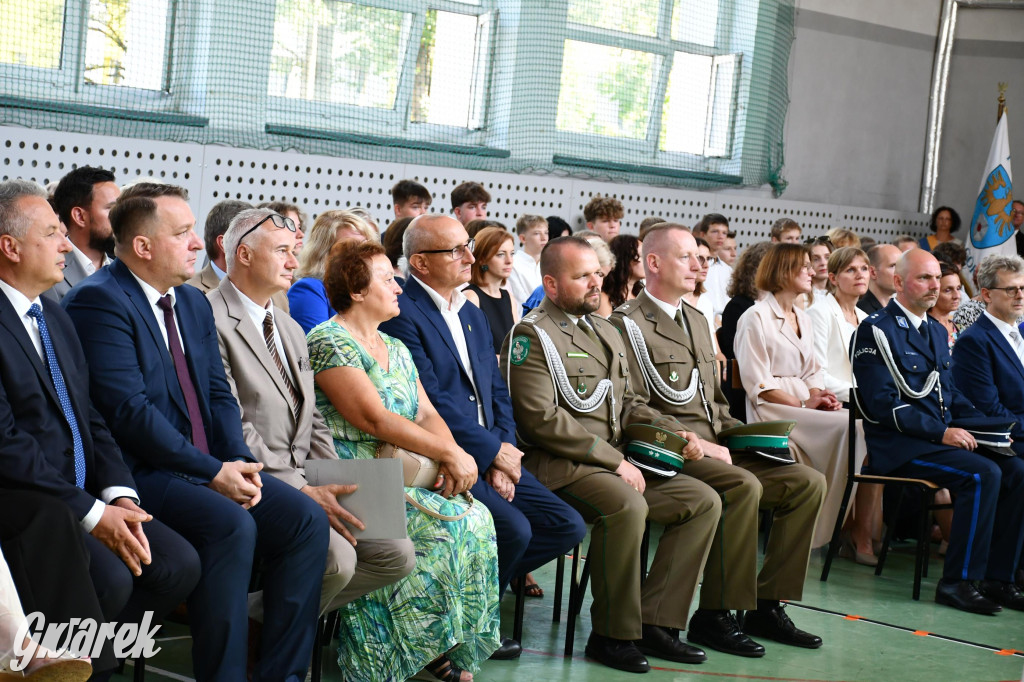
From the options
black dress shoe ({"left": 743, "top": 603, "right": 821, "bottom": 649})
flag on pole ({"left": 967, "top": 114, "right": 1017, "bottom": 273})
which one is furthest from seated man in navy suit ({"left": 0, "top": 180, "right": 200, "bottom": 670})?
flag on pole ({"left": 967, "top": 114, "right": 1017, "bottom": 273})

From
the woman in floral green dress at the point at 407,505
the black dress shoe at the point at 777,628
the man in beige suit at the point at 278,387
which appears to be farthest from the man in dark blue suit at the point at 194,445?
the black dress shoe at the point at 777,628

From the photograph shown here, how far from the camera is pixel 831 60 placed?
1141cm

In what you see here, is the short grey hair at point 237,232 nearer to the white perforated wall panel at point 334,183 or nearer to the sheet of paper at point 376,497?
the sheet of paper at point 376,497

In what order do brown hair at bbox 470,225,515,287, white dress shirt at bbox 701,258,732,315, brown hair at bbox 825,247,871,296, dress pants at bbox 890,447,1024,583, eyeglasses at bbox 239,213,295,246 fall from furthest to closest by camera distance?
1. white dress shirt at bbox 701,258,732,315
2. brown hair at bbox 825,247,871,296
3. brown hair at bbox 470,225,515,287
4. dress pants at bbox 890,447,1024,583
5. eyeglasses at bbox 239,213,295,246

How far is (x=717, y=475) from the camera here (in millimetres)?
4492

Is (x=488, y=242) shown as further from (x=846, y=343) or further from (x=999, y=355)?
(x=999, y=355)

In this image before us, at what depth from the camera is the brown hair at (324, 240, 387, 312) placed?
150 inches

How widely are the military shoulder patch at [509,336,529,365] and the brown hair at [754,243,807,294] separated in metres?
2.15

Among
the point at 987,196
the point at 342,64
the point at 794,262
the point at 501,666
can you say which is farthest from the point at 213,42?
the point at 987,196

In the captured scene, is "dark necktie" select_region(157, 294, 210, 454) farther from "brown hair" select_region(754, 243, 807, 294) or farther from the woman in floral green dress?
"brown hair" select_region(754, 243, 807, 294)

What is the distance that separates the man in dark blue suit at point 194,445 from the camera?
3.07 meters

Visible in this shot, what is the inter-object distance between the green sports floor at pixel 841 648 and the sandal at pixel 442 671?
11 centimetres

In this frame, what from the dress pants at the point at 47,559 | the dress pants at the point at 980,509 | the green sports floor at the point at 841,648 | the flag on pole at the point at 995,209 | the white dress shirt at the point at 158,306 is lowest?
the green sports floor at the point at 841,648

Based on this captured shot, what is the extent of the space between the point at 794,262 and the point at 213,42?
4.45 metres
